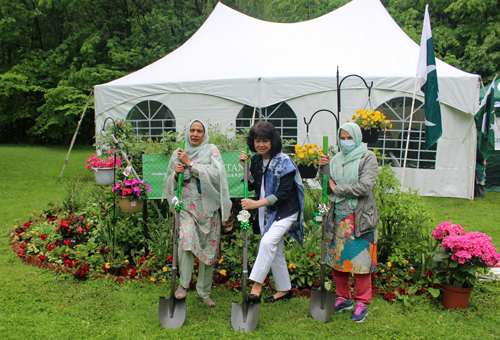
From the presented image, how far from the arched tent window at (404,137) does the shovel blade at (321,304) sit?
5.62m

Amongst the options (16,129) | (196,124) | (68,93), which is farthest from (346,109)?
(16,129)

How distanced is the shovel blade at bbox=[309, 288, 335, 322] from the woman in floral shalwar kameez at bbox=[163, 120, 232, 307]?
0.90m

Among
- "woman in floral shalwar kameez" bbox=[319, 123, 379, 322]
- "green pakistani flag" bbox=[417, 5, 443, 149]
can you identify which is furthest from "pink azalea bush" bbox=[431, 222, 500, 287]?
"green pakistani flag" bbox=[417, 5, 443, 149]

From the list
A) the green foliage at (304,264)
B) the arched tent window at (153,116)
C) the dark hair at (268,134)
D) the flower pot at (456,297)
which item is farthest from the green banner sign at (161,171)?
the arched tent window at (153,116)

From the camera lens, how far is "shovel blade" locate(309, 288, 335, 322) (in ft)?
9.85

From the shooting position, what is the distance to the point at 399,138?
8.33m

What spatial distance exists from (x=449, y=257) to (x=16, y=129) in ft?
90.0

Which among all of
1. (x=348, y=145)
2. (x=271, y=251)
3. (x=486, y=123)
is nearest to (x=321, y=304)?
(x=271, y=251)

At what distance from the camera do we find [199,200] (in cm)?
318

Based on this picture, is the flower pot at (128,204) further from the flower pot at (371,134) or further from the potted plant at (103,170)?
the flower pot at (371,134)

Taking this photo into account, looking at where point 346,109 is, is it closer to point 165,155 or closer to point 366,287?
point 165,155

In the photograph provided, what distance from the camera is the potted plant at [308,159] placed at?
382 centimetres

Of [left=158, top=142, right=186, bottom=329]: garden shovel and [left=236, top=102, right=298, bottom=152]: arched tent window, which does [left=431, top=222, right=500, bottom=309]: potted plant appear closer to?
[left=158, top=142, right=186, bottom=329]: garden shovel

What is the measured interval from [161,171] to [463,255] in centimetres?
312
